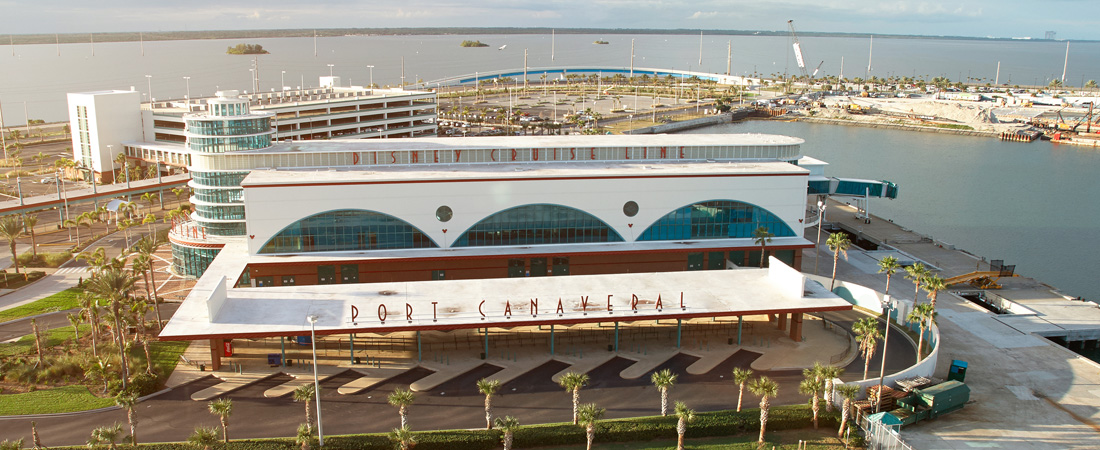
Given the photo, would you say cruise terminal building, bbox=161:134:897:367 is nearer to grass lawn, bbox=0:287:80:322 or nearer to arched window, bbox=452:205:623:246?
arched window, bbox=452:205:623:246

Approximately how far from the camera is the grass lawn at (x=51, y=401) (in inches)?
1713

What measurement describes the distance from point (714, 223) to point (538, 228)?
49.7 feet

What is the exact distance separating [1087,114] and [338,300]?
673 ft

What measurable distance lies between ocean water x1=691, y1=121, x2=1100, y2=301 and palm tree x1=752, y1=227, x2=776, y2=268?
1324 inches

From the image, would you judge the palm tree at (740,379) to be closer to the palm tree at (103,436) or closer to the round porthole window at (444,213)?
the round porthole window at (444,213)

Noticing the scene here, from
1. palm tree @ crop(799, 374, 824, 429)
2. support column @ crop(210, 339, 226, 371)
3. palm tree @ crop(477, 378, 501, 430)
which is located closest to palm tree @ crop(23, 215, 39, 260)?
support column @ crop(210, 339, 226, 371)

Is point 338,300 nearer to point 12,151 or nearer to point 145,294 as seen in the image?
point 145,294

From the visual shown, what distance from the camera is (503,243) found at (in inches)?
2491

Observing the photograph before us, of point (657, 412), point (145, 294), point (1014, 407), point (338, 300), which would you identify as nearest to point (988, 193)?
point (1014, 407)

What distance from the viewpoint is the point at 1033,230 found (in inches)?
3856

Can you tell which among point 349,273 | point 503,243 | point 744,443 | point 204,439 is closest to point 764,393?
point 744,443

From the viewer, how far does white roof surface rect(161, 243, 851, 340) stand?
157 feet

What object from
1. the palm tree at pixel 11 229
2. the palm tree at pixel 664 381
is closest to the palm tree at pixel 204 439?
the palm tree at pixel 664 381

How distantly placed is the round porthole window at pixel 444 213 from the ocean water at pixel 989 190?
60.4 meters
